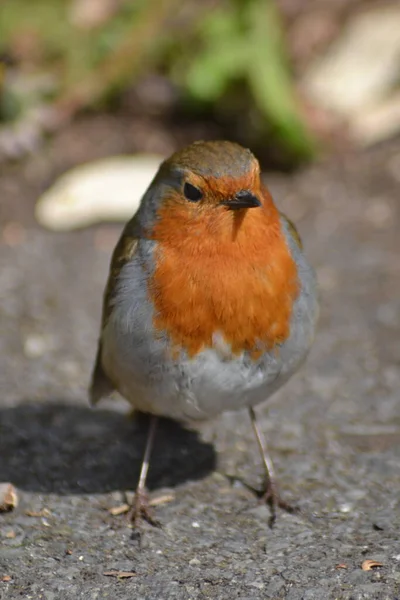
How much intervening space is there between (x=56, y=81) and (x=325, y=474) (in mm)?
4210

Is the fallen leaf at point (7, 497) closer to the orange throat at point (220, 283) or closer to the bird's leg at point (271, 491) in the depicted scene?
the orange throat at point (220, 283)

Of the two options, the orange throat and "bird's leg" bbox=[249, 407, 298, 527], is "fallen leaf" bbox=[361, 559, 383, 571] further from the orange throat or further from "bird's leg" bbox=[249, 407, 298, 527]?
the orange throat

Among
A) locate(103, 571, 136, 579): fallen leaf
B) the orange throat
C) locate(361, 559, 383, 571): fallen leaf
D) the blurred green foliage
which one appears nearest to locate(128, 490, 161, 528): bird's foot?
locate(103, 571, 136, 579): fallen leaf

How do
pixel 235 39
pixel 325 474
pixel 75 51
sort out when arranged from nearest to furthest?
pixel 325 474 < pixel 235 39 < pixel 75 51

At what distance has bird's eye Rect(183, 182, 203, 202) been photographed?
348 centimetres

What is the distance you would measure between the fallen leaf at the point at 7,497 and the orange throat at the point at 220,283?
87cm

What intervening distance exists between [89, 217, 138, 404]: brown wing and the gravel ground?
323mm

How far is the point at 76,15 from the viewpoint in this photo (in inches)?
314

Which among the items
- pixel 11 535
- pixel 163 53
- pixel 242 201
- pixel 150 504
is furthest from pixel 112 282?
pixel 163 53

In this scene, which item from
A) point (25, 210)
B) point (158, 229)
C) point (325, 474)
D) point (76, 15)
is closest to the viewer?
point (158, 229)

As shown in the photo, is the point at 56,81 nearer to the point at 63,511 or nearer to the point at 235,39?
the point at 235,39

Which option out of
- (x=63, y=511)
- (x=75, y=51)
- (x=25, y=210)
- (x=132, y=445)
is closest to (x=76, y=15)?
(x=75, y=51)

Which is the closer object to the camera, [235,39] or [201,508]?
[201,508]

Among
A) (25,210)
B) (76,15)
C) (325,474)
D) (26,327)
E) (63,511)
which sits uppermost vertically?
(76,15)
